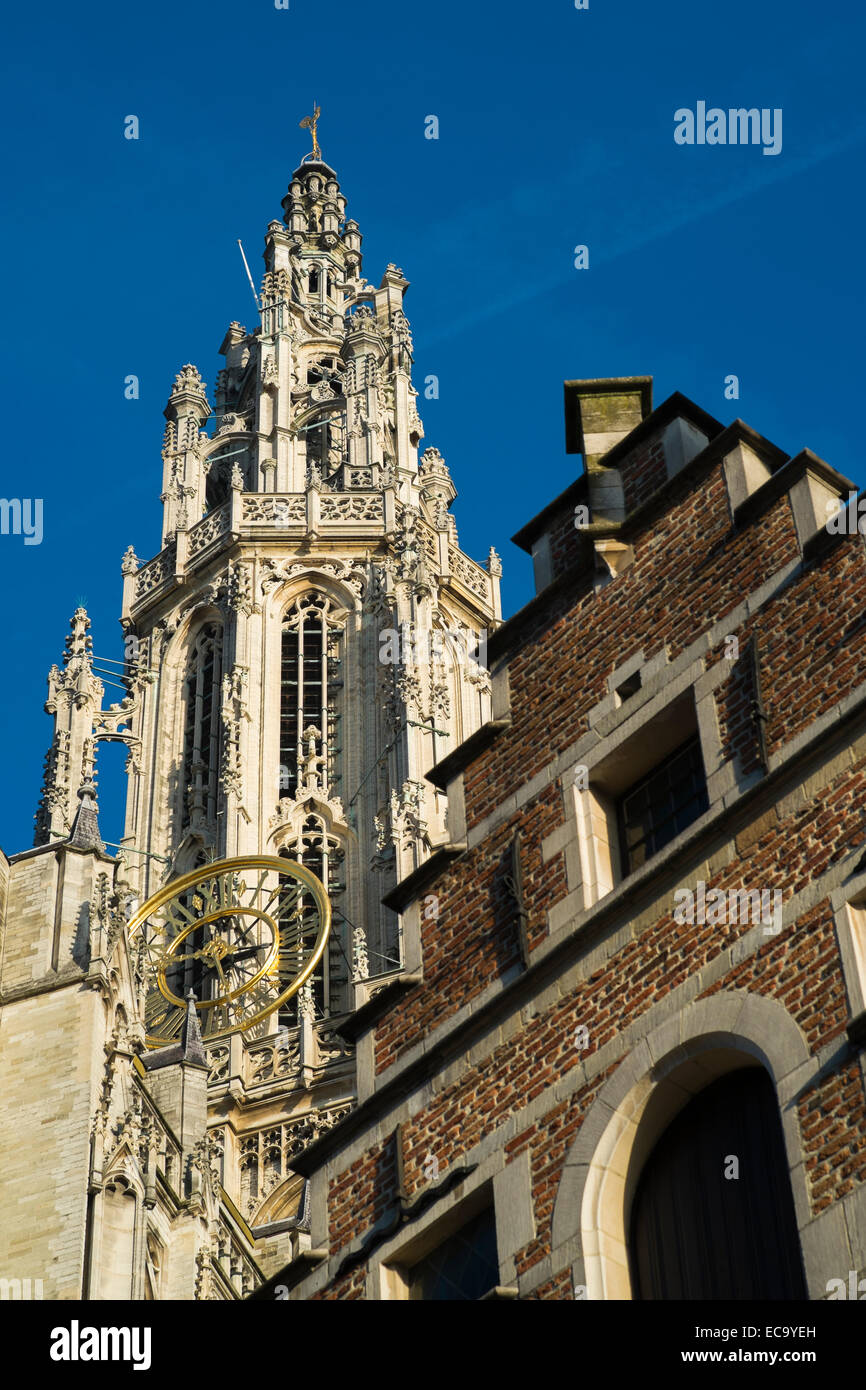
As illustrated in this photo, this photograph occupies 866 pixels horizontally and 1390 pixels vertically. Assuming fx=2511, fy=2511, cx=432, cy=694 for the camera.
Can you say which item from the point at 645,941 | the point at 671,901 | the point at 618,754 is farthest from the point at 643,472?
the point at 645,941

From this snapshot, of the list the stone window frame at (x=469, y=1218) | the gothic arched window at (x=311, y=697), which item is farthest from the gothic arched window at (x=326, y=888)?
the stone window frame at (x=469, y=1218)

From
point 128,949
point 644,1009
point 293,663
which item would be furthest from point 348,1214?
point 293,663

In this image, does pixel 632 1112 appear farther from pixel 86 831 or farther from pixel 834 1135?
pixel 86 831

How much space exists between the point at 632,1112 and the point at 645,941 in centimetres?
92

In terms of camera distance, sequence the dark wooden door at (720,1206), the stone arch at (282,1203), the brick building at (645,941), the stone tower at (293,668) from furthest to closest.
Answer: the stone tower at (293,668) < the stone arch at (282,1203) < the brick building at (645,941) < the dark wooden door at (720,1206)

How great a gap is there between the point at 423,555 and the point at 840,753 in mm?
48838

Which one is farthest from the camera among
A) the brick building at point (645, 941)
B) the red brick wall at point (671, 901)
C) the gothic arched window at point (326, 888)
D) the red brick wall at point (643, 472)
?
the gothic arched window at point (326, 888)

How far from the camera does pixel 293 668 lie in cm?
5994

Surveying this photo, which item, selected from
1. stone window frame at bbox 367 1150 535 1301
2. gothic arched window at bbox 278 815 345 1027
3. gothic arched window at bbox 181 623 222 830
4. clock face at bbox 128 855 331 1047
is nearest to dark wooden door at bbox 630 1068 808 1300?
stone window frame at bbox 367 1150 535 1301

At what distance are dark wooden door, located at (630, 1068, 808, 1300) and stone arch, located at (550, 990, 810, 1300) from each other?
0.26 ft

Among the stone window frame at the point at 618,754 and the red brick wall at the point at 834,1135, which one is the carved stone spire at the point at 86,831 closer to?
the stone window frame at the point at 618,754

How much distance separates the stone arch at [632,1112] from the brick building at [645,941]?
2 centimetres

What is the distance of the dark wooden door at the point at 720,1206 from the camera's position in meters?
11.5

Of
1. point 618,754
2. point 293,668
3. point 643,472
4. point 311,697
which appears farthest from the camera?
point 293,668
